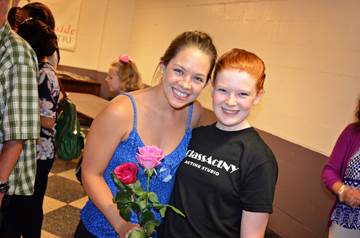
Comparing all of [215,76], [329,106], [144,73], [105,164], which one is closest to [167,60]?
[215,76]

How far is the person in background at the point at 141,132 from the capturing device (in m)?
1.20

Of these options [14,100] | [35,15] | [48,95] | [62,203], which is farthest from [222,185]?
[62,203]

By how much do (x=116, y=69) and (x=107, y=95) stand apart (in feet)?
10.9

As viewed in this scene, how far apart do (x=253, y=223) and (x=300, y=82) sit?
6.85 ft

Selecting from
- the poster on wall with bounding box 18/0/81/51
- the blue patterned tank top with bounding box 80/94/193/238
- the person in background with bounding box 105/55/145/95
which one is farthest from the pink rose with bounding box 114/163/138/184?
the poster on wall with bounding box 18/0/81/51

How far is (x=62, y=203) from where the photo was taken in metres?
3.11

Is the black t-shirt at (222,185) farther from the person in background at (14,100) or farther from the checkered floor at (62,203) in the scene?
the checkered floor at (62,203)

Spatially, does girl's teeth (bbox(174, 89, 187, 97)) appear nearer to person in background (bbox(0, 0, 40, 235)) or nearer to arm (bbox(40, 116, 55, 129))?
person in background (bbox(0, 0, 40, 235))

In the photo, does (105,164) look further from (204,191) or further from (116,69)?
(116,69)

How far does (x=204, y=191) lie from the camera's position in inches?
46.3

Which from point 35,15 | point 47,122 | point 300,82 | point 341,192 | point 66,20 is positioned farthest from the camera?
point 66,20

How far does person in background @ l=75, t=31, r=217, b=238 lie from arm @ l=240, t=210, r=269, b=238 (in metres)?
0.25

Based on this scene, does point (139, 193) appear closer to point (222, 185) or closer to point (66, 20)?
point (222, 185)

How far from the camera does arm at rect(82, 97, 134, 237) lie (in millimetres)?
1196
